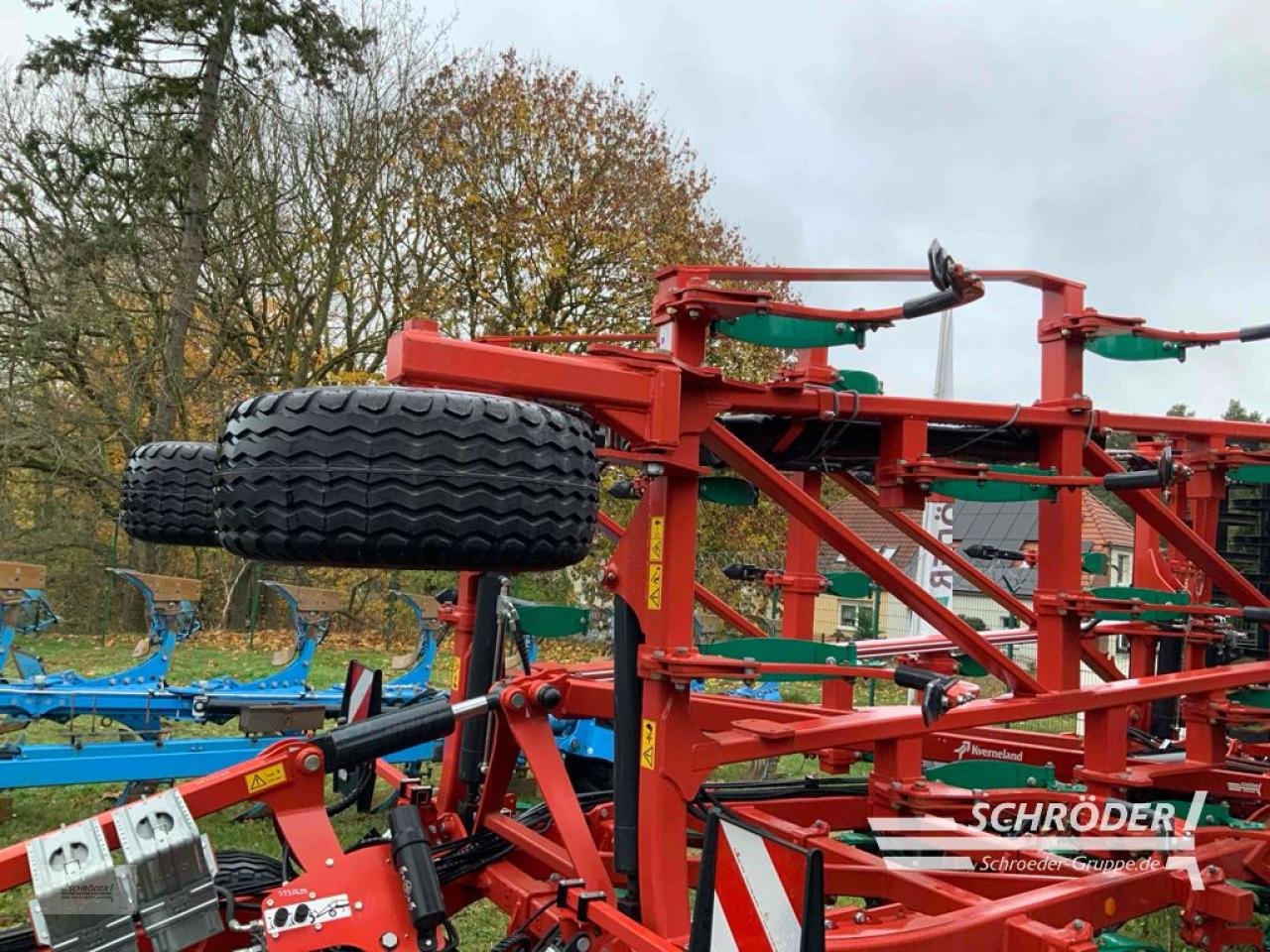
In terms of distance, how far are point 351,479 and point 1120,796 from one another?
3.29m

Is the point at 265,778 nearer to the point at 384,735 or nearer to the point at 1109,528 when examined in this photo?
the point at 384,735

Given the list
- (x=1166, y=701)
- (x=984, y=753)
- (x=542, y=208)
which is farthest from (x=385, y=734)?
(x=542, y=208)

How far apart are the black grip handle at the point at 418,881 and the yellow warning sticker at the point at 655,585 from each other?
2.87ft

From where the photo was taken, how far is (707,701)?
4105 mm

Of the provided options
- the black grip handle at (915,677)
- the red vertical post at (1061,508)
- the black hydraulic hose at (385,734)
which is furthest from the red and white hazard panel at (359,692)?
the red vertical post at (1061,508)

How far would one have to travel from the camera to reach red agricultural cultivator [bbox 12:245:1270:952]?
2.53 m

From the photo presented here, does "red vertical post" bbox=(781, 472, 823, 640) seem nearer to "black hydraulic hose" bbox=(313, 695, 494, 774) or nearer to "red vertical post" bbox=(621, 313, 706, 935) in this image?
"red vertical post" bbox=(621, 313, 706, 935)

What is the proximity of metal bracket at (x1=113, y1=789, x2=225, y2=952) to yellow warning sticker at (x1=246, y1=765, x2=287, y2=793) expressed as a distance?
0.64 ft

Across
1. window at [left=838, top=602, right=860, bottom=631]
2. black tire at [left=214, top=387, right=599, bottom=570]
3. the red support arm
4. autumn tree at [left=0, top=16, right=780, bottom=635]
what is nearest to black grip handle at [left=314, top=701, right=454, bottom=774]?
black tire at [left=214, top=387, right=599, bottom=570]

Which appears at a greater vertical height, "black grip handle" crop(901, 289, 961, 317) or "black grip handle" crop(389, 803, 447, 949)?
"black grip handle" crop(901, 289, 961, 317)

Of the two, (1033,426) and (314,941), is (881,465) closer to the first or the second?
(1033,426)

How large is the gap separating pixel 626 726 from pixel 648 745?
117mm

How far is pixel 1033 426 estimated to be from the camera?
13.2ft

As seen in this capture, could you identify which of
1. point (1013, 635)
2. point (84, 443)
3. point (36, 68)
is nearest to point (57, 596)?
point (84, 443)
